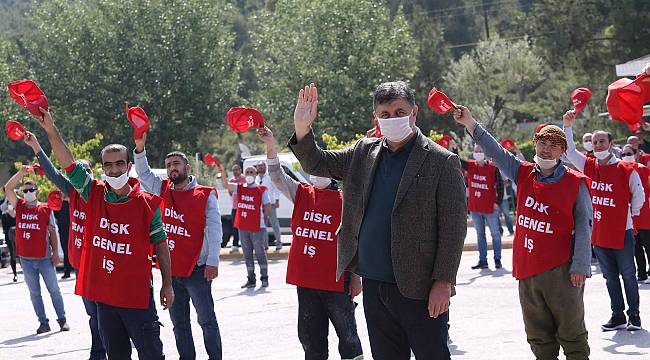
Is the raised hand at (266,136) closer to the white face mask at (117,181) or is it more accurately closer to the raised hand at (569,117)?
the white face mask at (117,181)

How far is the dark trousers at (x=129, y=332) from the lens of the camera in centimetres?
688

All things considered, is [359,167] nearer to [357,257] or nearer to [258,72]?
[357,257]

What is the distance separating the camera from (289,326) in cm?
1141

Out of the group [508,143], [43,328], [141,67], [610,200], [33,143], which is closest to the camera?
[33,143]

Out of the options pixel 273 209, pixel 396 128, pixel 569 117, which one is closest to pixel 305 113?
pixel 396 128

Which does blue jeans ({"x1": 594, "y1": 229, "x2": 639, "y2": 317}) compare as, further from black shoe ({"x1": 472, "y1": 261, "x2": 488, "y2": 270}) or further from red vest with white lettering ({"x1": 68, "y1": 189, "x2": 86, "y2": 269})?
black shoe ({"x1": 472, "y1": 261, "x2": 488, "y2": 270})

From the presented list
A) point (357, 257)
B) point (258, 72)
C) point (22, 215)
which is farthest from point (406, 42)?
point (357, 257)

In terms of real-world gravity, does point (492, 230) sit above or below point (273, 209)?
below

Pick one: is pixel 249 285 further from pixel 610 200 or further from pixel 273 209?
pixel 610 200

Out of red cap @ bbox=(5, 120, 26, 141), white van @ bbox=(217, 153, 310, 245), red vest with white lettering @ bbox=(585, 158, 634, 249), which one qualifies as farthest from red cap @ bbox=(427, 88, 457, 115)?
white van @ bbox=(217, 153, 310, 245)

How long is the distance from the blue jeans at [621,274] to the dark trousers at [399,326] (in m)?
4.80

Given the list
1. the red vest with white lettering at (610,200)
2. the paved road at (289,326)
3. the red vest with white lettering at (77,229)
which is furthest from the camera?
the red vest with white lettering at (610,200)

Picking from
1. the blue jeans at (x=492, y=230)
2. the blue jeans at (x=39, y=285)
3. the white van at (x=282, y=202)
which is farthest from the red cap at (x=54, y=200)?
the white van at (x=282, y=202)

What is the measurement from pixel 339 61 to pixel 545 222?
38.0m
